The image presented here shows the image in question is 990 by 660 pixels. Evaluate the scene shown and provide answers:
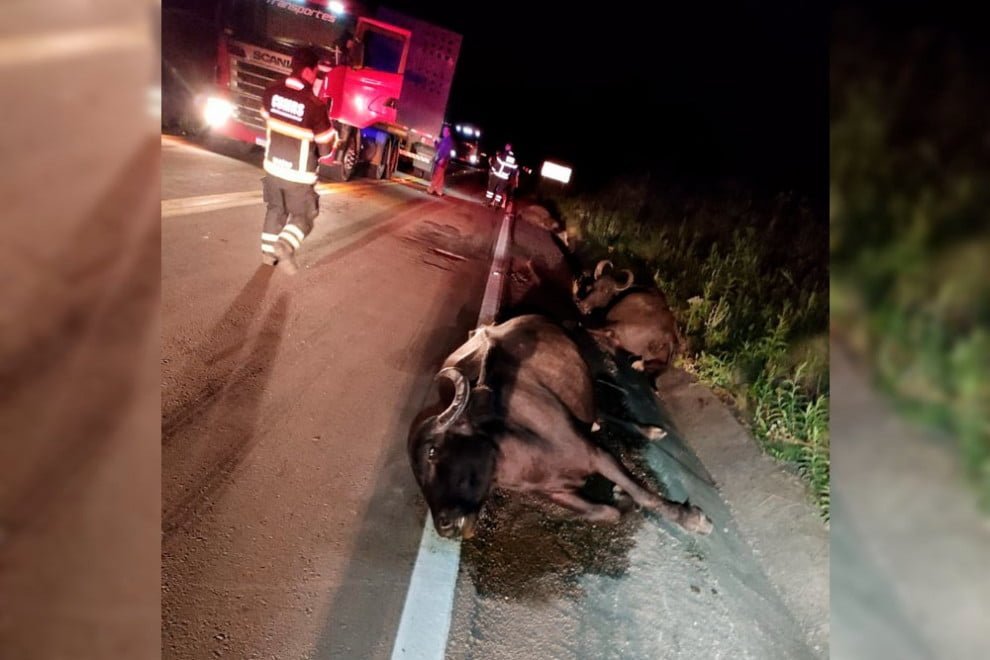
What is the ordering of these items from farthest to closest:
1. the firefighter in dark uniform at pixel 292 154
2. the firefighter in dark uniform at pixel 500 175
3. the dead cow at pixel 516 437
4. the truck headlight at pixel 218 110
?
the firefighter in dark uniform at pixel 500 175
the truck headlight at pixel 218 110
the firefighter in dark uniform at pixel 292 154
the dead cow at pixel 516 437

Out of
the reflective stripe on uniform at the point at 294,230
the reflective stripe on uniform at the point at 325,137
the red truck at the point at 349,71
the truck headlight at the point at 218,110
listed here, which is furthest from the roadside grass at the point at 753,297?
the truck headlight at the point at 218,110

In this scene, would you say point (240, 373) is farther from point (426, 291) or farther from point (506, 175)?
point (506, 175)

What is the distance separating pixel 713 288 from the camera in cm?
705

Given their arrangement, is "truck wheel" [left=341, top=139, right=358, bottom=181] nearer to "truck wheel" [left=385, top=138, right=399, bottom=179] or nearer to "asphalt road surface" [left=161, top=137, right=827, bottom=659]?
"truck wheel" [left=385, top=138, right=399, bottom=179]

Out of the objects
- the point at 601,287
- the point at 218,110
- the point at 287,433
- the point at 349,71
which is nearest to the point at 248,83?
the point at 218,110

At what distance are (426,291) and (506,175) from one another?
11451mm

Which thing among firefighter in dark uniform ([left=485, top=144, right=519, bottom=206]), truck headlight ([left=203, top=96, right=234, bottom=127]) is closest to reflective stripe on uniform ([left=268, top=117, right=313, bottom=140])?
truck headlight ([left=203, top=96, right=234, bottom=127])

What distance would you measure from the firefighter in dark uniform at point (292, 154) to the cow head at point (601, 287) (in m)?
3.45

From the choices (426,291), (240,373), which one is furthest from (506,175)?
(240,373)

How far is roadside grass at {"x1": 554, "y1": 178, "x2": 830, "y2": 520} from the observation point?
176 centimetres

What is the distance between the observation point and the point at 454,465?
3012 mm

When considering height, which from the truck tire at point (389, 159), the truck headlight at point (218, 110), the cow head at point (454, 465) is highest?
the cow head at point (454, 465)

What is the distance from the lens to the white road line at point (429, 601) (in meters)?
2.47

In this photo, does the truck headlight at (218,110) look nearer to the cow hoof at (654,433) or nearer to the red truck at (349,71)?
the red truck at (349,71)
